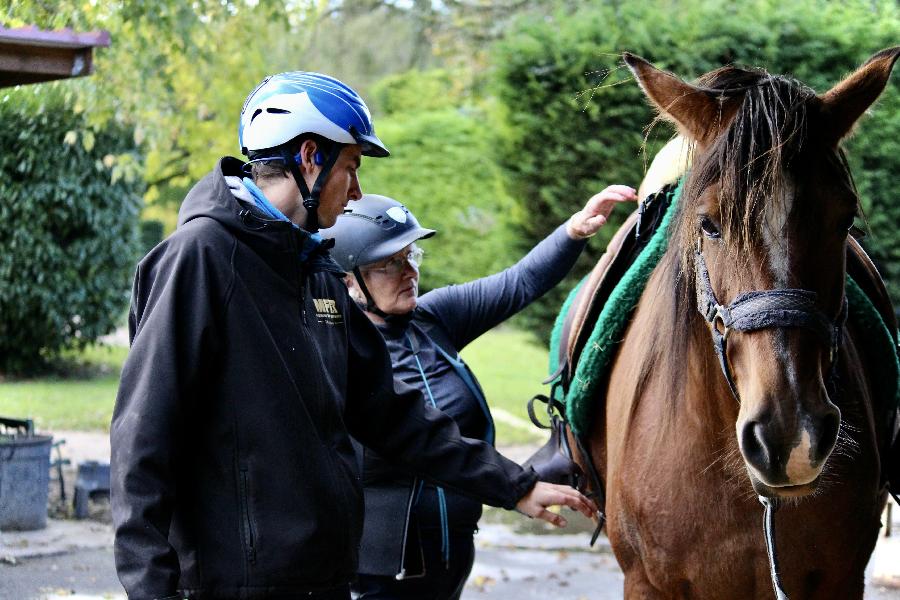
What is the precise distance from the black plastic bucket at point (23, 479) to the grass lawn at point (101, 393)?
3373 millimetres

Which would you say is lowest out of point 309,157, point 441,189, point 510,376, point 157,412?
point 510,376

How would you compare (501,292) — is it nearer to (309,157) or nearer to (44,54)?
(309,157)

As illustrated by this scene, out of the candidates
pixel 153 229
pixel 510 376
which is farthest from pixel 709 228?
pixel 153 229

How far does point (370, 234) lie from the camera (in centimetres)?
342

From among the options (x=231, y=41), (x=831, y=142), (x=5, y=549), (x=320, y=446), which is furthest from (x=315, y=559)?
(x=231, y=41)

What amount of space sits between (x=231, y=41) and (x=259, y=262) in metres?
6.44

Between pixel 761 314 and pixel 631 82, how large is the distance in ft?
20.7

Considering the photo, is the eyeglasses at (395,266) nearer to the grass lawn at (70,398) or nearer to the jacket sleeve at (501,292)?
the jacket sleeve at (501,292)

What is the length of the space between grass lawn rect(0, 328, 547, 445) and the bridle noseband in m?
7.17

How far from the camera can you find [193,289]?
7.42 feet

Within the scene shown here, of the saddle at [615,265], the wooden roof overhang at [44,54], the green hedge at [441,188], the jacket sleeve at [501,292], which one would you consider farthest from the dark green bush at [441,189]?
the saddle at [615,265]

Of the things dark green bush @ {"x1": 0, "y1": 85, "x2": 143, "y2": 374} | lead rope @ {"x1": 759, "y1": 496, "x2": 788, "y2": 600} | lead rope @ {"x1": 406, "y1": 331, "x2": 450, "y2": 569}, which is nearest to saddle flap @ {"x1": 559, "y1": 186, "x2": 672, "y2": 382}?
lead rope @ {"x1": 406, "y1": 331, "x2": 450, "y2": 569}

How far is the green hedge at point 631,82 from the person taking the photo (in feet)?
25.9

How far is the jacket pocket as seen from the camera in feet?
7.41
